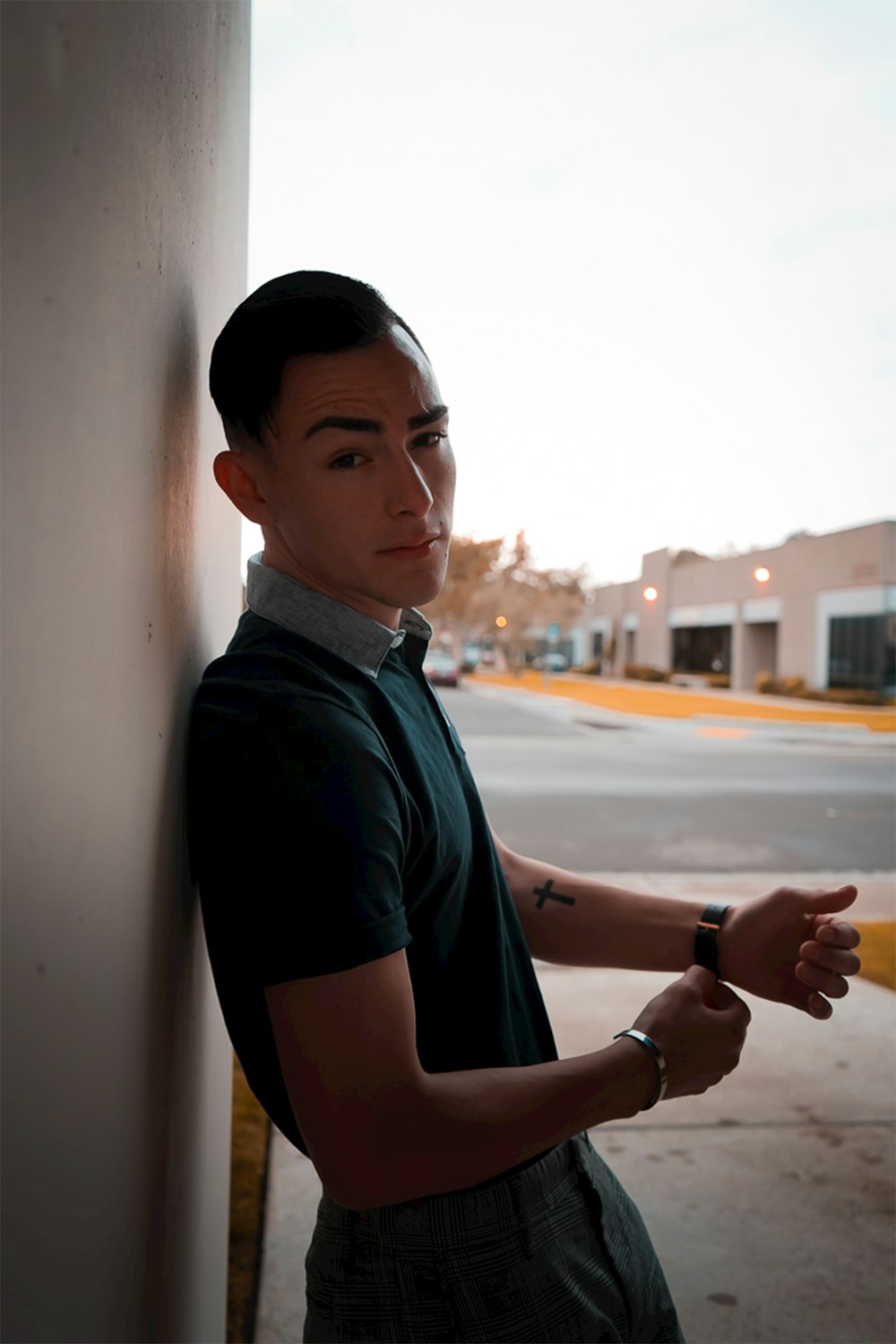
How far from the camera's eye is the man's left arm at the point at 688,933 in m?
1.25

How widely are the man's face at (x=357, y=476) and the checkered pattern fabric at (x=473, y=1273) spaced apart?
0.67 meters

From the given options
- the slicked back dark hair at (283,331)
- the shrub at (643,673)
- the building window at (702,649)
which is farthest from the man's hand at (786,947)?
the shrub at (643,673)

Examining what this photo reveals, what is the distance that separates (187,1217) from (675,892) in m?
4.75

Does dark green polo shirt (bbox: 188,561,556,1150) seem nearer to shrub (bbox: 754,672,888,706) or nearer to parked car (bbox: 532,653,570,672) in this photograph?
shrub (bbox: 754,672,888,706)

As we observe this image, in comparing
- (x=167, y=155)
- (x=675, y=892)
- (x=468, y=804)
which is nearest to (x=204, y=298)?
(x=167, y=155)

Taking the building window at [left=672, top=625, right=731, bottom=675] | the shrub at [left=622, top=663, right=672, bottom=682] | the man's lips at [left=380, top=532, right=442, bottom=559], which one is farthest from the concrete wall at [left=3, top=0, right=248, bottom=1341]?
the shrub at [left=622, top=663, right=672, bottom=682]

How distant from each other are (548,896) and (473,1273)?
1.73 feet

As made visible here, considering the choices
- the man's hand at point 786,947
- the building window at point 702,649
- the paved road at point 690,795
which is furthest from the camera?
the building window at point 702,649

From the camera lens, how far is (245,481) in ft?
3.53

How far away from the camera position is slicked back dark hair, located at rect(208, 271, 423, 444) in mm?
1014

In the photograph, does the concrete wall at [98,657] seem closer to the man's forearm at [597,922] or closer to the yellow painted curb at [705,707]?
the man's forearm at [597,922]

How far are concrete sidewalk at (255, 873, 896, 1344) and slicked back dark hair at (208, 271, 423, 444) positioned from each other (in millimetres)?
1930

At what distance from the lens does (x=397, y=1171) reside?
2.72 feet

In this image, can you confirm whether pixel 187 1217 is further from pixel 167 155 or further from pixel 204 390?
pixel 167 155
